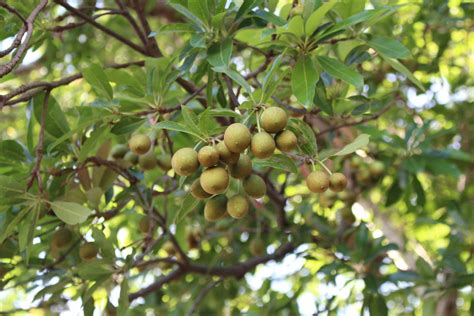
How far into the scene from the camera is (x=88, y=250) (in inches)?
66.3

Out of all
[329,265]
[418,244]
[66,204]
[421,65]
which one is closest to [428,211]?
[418,244]

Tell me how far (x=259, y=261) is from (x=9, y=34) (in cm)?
122

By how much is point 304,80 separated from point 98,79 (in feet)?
1.78

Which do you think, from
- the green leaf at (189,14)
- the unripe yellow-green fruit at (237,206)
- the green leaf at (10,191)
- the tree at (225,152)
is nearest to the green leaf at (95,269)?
the tree at (225,152)

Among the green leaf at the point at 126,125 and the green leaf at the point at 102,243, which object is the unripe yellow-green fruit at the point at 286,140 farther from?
the green leaf at the point at 102,243

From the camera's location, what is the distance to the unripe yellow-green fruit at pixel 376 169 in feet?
8.09

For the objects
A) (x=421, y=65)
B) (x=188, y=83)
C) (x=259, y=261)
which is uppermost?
(x=188, y=83)

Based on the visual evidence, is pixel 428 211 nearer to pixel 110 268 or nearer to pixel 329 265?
pixel 329 265

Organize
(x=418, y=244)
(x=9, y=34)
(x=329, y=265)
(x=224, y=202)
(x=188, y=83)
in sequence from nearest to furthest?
1. (x=224, y=202)
2. (x=9, y=34)
3. (x=188, y=83)
4. (x=329, y=265)
5. (x=418, y=244)

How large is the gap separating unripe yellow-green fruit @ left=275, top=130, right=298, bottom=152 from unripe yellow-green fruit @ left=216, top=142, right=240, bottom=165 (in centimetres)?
8

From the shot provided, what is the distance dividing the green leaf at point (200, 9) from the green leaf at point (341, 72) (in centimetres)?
28

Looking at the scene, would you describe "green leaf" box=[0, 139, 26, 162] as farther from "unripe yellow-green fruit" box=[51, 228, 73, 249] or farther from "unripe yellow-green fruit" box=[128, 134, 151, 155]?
"unripe yellow-green fruit" box=[128, 134, 151, 155]

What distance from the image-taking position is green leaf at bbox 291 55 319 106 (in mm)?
1320

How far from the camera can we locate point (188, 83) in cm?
187
